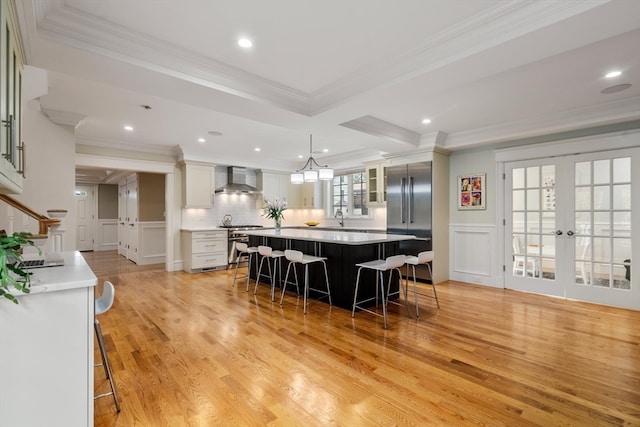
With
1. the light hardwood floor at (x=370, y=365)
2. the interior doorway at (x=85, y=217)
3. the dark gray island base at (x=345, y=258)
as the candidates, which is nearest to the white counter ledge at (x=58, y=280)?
the light hardwood floor at (x=370, y=365)

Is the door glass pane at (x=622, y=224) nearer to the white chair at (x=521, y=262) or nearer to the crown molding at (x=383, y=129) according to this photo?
the white chair at (x=521, y=262)

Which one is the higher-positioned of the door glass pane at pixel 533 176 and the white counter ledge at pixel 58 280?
the door glass pane at pixel 533 176

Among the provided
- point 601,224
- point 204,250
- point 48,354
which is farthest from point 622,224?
point 204,250

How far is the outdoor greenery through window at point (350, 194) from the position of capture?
7180 millimetres

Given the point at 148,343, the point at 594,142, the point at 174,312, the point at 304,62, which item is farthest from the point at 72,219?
the point at 594,142

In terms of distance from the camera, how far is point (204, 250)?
644 cm

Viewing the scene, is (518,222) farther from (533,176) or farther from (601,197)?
(601,197)

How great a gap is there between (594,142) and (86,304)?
18.4ft

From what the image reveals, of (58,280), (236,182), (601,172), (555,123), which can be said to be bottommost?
(58,280)

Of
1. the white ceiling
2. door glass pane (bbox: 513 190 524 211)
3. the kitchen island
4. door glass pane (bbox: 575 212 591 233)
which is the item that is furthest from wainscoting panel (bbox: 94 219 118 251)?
door glass pane (bbox: 575 212 591 233)

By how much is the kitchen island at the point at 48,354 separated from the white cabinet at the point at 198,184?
199 inches

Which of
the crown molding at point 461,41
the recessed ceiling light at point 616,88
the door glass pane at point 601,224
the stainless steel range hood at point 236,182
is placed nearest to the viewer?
the crown molding at point 461,41

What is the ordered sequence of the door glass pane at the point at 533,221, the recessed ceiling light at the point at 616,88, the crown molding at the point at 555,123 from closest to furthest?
the recessed ceiling light at the point at 616,88
the crown molding at the point at 555,123
the door glass pane at the point at 533,221

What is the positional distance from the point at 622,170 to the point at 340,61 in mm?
3964
